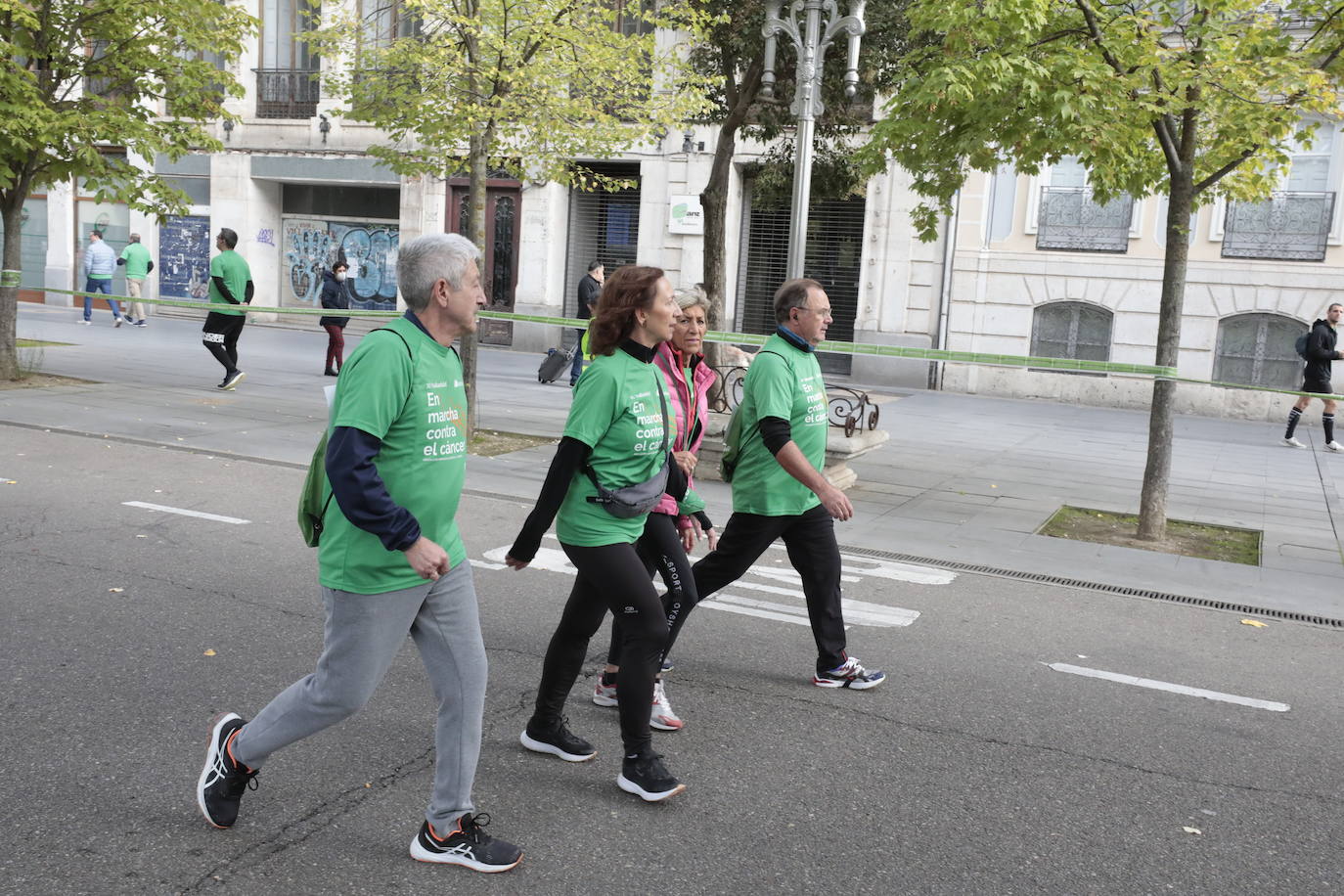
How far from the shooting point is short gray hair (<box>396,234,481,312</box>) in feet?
10.7

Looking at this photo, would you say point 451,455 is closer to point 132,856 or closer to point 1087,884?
point 132,856

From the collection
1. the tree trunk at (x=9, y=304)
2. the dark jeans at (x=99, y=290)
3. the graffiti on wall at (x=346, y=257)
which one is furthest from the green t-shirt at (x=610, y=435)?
the graffiti on wall at (x=346, y=257)

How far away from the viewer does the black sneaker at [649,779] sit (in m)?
3.89

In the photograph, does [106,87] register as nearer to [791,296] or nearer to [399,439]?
[791,296]

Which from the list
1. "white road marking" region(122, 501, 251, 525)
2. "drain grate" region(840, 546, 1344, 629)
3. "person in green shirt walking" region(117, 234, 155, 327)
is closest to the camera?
"drain grate" region(840, 546, 1344, 629)

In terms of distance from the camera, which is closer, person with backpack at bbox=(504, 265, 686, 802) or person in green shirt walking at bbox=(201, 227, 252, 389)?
person with backpack at bbox=(504, 265, 686, 802)

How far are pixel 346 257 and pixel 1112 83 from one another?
21009 mm

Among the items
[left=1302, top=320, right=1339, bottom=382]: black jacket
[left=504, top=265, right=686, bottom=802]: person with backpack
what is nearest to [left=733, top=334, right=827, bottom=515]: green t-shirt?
[left=504, top=265, right=686, bottom=802]: person with backpack

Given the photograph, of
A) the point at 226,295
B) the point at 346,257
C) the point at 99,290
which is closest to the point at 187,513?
the point at 226,295

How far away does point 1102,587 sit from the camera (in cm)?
736

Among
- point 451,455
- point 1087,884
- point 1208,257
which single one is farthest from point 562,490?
point 1208,257

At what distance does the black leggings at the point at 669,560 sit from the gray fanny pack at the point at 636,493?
0.35 meters

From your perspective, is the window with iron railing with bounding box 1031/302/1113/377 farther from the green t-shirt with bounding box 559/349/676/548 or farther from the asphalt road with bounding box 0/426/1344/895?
the green t-shirt with bounding box 559/349/676/548

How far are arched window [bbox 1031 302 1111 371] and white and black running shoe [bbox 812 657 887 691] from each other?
1543cm
